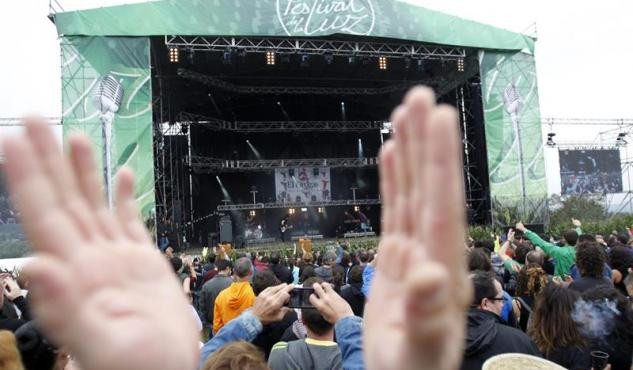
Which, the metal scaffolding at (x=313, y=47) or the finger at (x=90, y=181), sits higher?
the metal scaffolding at (x=313, y=47)

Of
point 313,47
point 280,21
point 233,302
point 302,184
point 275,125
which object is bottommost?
point 233,302

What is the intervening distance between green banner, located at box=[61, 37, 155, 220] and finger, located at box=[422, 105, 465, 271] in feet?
44.1

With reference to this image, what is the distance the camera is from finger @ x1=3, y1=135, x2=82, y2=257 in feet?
2.03

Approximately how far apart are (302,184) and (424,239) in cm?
2205

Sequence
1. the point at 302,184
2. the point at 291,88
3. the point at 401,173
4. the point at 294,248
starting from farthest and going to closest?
the point at 302,184, the point at 291,88, the point at 294,248, the point at 401,173

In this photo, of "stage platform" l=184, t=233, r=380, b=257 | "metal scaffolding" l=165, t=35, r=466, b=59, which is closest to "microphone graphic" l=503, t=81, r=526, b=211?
"metal scaffolding" l=165, t=35, r=466, b=59

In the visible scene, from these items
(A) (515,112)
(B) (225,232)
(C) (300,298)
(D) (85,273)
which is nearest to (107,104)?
(B) (225,232)

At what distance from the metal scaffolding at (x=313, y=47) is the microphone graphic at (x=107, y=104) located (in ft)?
6.44

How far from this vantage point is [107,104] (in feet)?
43.6

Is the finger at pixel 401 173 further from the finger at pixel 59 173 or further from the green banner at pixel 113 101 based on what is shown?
the green banner at pixel 113 101

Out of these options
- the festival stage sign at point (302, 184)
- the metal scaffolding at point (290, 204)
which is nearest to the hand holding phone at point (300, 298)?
the metal scaffolding at point (290, 204)

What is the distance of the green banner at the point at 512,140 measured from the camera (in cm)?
1677

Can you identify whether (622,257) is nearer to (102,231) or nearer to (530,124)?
(102,231)

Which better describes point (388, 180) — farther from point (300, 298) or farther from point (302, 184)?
point (302, 184)
